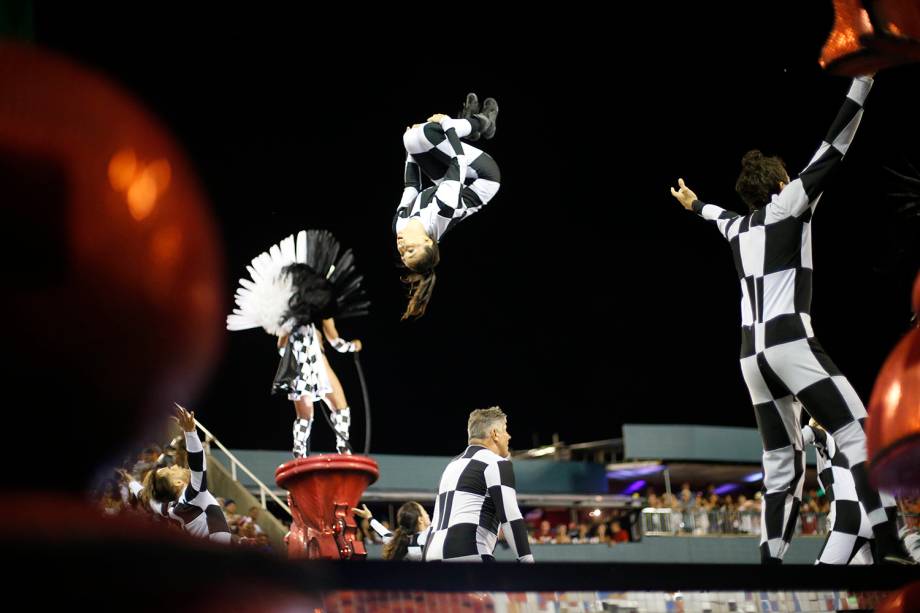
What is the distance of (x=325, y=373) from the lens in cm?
639

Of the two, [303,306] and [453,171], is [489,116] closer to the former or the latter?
[453,171]

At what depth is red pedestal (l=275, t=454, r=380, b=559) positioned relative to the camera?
16.4 ft

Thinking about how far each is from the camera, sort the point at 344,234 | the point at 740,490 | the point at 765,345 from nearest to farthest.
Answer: the point at 765,345
the point at 344,234
the point at 740,490

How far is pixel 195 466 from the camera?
5055 millimetres

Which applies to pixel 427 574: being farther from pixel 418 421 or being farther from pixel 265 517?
pixel 418 421

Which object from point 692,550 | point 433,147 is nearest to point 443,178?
point 433,147

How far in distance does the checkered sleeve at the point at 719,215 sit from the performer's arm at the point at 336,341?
2.37m

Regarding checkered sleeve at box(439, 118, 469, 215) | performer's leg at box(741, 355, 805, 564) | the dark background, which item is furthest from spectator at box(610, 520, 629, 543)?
performer's leg at box(741, 355, 805, 564)

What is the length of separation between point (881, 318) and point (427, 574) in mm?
17111

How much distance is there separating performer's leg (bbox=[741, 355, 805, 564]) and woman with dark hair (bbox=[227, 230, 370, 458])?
8.21 feet

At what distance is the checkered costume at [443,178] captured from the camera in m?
5.63

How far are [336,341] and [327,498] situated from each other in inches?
68.6

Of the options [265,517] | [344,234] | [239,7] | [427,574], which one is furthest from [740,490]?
[427,574]

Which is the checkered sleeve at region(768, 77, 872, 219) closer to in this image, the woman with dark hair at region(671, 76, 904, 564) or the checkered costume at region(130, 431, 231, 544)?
the woman with dark hair at region(671, 76, 904, 564)
